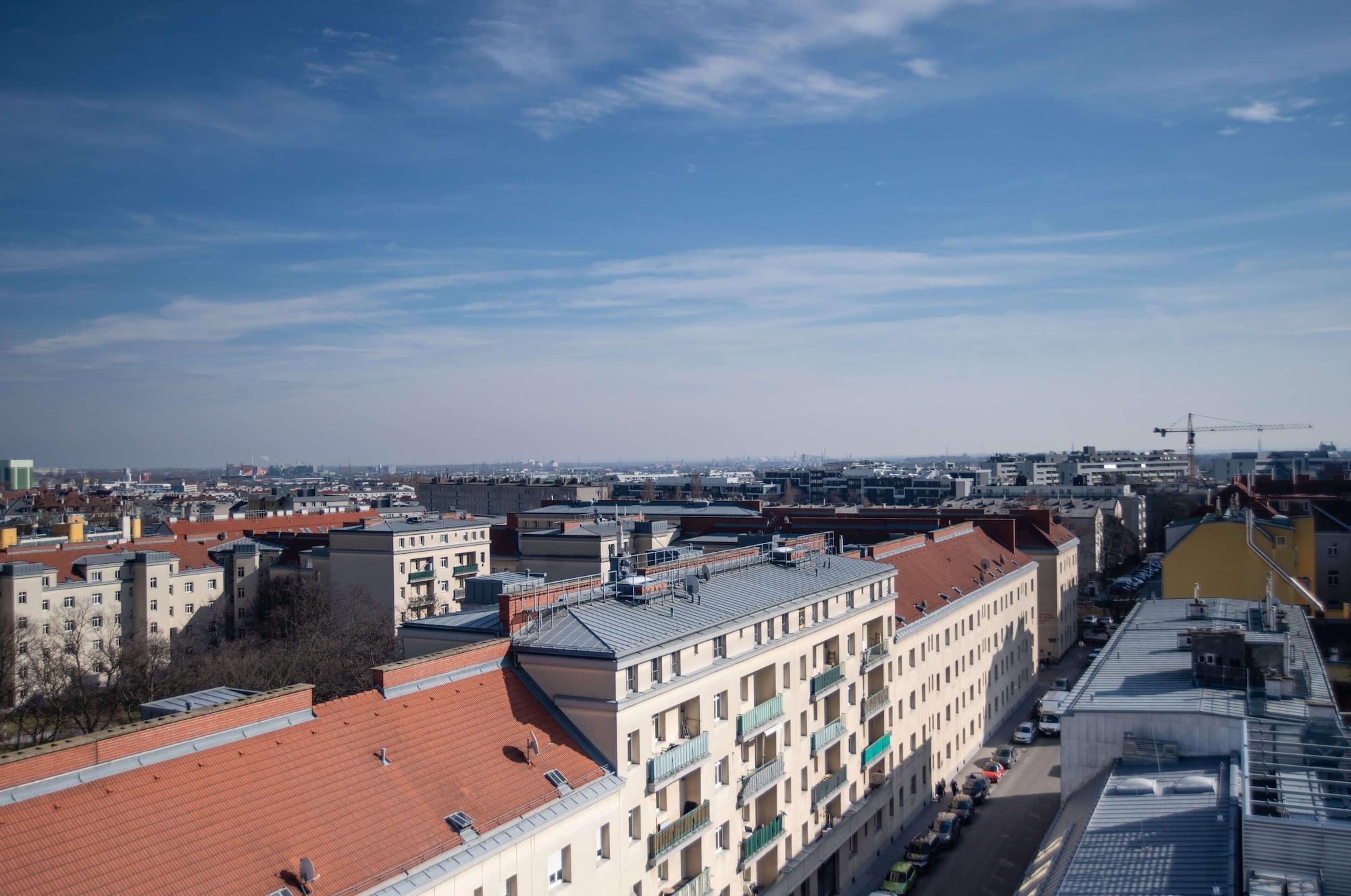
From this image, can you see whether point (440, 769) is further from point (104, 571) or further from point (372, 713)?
point (104, 571)

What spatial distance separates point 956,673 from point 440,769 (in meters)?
34.7

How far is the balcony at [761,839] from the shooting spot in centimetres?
2766

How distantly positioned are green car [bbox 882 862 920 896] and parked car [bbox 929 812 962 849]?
3350 mm

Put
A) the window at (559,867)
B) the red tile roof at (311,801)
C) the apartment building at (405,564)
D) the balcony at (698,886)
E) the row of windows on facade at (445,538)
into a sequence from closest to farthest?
the red tile roof at (311,801)
the window at (559,867)
the balcony at (698,886)
the apartment building at (405,564)
the row of windows on facade at (445,538)

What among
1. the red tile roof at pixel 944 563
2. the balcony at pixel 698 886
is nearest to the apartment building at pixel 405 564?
the red tile roof at pixel 944 563

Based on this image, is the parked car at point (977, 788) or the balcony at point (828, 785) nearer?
the balcony at point (828, 785)

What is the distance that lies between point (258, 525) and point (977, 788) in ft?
259

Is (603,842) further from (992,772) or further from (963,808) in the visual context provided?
(992,772)

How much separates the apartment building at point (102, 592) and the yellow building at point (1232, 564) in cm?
5774

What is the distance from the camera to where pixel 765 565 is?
1368 inches

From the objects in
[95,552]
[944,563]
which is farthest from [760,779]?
[95,552]

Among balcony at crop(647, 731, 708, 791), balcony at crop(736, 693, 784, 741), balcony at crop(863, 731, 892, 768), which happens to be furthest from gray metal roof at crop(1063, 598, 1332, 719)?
balcony at crop(647, 731, 708, 791)

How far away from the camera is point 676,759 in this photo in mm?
24438

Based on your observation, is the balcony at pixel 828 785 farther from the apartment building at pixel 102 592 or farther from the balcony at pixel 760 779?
the apartment building at pixel 102 592
